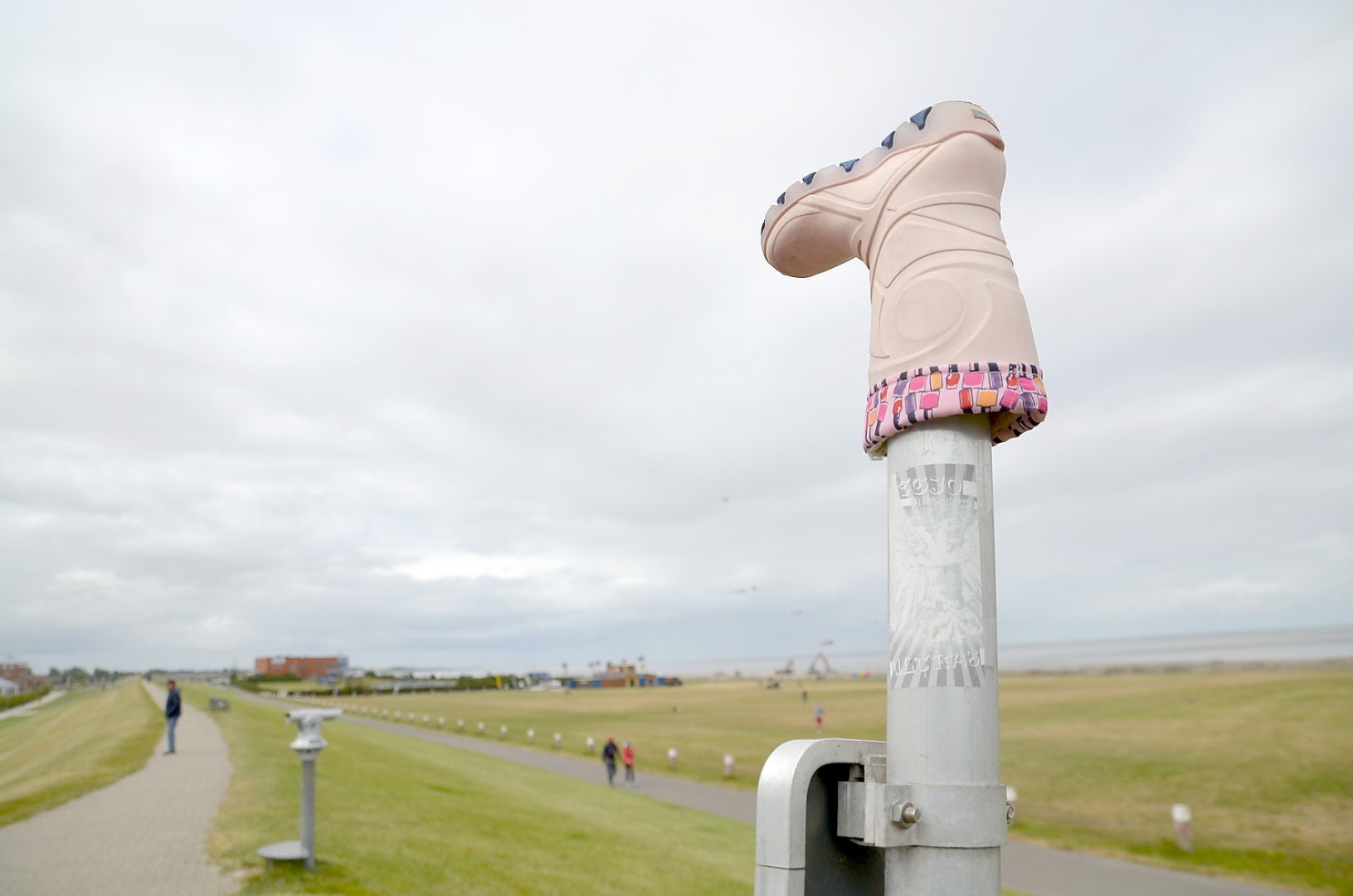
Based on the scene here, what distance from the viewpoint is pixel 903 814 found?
9.52ft

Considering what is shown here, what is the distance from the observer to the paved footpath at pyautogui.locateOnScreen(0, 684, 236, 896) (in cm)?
928

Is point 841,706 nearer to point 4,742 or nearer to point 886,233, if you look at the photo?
point 4,742

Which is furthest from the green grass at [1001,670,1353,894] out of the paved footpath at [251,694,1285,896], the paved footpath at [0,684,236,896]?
the paved footpath at [0,684,236,896]

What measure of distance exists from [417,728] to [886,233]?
1791 inches

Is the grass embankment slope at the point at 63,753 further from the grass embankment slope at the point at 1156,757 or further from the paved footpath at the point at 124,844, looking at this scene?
the grass embankment slope at the point at 1156,757

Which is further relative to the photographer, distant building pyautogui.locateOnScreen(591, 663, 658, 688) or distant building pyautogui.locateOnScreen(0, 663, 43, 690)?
distant building pyautogui.locateOnScreen(591, 663, 658, 688)

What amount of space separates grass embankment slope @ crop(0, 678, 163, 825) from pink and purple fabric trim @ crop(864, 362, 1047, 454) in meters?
13.8

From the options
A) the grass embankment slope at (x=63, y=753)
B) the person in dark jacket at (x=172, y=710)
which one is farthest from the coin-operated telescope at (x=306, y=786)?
the person in dark jacket at (x=172, y=710)

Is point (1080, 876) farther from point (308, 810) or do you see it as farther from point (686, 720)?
point (686, 720)

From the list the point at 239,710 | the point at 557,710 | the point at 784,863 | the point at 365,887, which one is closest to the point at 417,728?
the point at 239,710

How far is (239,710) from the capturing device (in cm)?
3847

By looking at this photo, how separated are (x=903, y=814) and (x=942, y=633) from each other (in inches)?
23.7

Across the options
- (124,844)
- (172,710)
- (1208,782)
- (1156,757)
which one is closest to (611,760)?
(172,710)

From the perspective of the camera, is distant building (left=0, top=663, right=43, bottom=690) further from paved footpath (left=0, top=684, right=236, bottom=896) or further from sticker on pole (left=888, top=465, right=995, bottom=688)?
sticker on pole (left=888, top=465, right=995, bottom=688)
